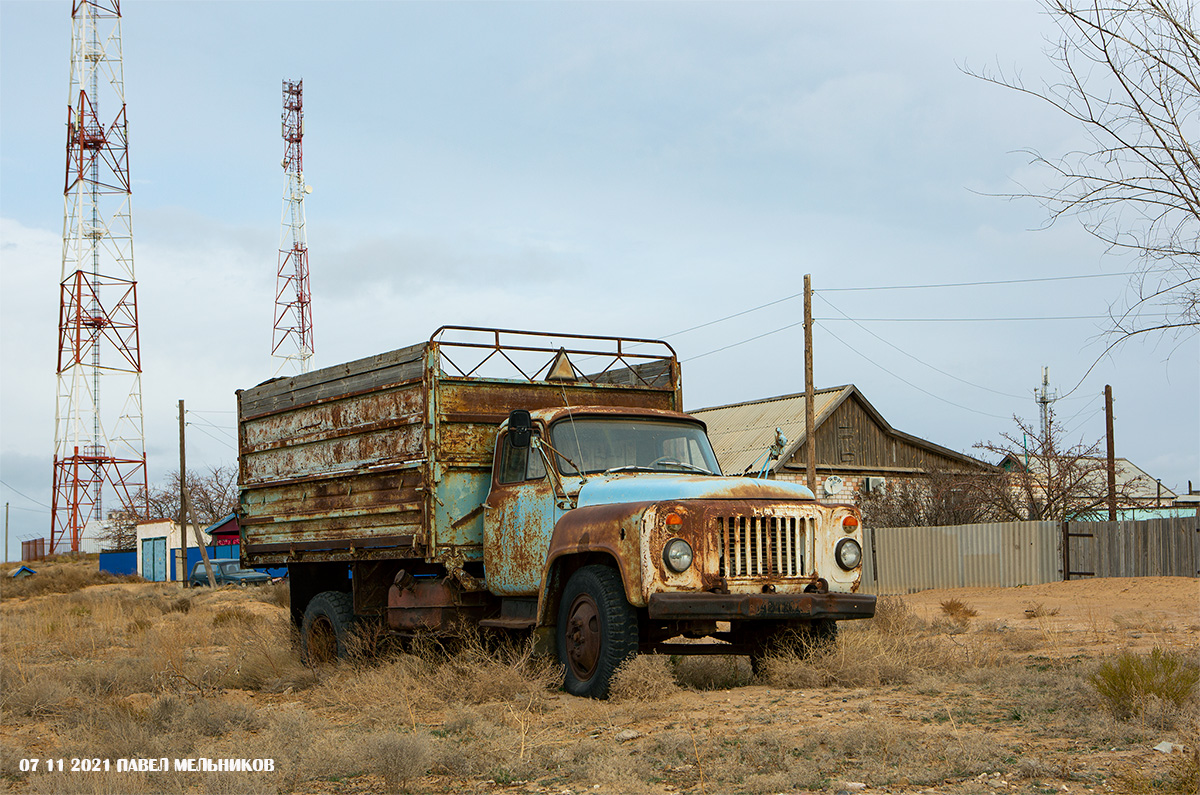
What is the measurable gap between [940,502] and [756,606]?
2765cm

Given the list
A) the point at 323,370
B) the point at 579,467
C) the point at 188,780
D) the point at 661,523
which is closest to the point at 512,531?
the point at 579,467

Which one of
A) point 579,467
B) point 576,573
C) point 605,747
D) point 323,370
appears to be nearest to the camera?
point 605,747

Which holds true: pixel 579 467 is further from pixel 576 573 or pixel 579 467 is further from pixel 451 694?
pixel 451 694

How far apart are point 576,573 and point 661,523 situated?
3.69ft

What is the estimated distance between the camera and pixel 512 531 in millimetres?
10008

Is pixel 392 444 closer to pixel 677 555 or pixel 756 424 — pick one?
pixel 677 555

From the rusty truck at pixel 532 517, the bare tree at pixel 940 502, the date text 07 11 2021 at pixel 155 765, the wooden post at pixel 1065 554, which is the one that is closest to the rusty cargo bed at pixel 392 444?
the rusty truck at pixel 532 517

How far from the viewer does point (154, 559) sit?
173ft

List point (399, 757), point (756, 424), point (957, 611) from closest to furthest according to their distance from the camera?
point (399, 757) < point (957, 611) < point (756, 424)

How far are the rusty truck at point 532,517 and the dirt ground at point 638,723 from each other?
0.51m

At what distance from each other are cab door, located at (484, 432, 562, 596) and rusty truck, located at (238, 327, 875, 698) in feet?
0.06

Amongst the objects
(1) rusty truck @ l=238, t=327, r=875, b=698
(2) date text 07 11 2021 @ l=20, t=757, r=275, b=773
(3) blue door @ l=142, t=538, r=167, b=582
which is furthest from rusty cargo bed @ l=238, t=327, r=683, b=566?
(3) blue door @ l=142, t=538, r=167, b=582

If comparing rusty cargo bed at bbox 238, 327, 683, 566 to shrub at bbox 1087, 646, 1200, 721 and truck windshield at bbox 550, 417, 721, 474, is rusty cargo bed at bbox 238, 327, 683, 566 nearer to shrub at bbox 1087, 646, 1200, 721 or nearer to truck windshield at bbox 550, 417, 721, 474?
truck windshield at bbox 550, 417, 721, 474

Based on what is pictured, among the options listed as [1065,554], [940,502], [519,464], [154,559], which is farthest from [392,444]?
[154,559]
